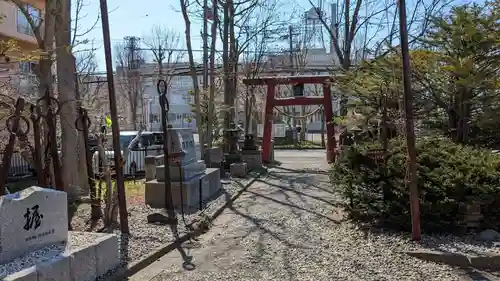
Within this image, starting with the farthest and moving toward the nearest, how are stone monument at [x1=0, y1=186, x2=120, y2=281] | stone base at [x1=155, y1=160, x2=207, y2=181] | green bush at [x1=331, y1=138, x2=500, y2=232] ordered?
1. stone base at [x1=155, y1=160, x2=207, y2=181]
2. green bush at [x1=331, y1=138, x2=500, y2=232]
3. stone monument at [x1=0, y1=186, x2=120, y2=281]

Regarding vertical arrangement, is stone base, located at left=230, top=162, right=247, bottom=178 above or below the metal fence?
below

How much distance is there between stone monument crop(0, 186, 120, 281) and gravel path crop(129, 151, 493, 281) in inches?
23.3

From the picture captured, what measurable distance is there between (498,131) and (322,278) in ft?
20.8

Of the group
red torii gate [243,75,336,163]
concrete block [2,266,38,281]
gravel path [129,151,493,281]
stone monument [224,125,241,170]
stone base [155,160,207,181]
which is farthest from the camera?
red torii gate [243,75,336,163]

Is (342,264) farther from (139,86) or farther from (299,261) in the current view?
(139,86)

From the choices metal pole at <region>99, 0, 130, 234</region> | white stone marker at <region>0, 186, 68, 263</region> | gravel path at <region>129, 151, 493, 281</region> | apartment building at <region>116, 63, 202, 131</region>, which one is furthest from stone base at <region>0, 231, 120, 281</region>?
apartment building at <region>116, 63, 202, 131</region>

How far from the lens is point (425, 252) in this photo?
5.40m

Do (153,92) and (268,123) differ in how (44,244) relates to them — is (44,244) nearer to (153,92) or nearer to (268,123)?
(268,123)

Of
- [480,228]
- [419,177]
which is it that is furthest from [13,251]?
[480,228]

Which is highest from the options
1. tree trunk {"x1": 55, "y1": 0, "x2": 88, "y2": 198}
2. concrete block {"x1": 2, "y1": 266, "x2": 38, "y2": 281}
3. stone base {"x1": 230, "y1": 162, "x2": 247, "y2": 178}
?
tree trunk {"x1": 55, "y1": 0, "x2": 88, "y2": 198}

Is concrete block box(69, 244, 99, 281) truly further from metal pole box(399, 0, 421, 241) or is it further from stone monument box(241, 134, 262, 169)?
stone monument box(241, 134, 262, 169)

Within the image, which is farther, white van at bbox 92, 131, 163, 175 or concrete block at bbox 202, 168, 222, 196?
white van at bbox 92, 131, 163, 175

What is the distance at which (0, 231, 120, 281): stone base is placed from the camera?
383cm

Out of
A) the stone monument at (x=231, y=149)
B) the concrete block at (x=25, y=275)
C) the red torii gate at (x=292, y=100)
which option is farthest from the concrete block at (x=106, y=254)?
the red torii gate at (x=292, y=100)
